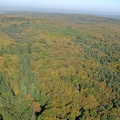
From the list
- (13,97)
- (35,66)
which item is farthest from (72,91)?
(35,66)

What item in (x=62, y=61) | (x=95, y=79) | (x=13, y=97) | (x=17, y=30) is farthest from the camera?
(x=17, y=30)

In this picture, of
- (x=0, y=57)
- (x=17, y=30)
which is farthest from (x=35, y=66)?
(x=17, y=30)

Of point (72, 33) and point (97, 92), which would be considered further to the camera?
point (72, 33)

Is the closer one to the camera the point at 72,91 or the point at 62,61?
the point at 72,91

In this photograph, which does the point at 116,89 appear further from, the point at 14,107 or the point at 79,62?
the point at 14,107

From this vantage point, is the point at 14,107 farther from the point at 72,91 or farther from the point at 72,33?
the point at 72,33

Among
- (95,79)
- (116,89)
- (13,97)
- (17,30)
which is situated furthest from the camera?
(17,30)

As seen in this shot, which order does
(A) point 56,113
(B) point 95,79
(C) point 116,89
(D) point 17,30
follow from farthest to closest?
(D) point 17,30 < (B) point 95,79 < (C) point 116,89 < (A) point 56,113

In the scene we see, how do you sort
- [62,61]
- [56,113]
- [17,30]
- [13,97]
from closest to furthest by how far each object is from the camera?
[56,113] < [13,97] < [62,61] < [17,30]
